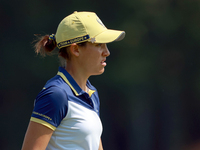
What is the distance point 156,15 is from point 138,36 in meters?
0.29

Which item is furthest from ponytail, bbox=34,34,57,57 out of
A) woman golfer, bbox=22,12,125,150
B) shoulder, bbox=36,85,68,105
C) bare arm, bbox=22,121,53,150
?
bare arm, bbox=22,121,53,150

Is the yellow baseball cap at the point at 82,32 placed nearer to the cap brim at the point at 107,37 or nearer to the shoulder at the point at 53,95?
the cap brim at the point at 107,37

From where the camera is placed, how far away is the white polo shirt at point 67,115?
4.71 ft

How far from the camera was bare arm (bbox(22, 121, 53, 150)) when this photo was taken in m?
1.43

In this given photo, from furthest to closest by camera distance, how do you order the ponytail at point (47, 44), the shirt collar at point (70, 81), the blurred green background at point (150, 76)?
1. the blurred green background at point (150, 76)
2. the ponytail at point (47, 44)
3. the shirt collar at point (70, 81)

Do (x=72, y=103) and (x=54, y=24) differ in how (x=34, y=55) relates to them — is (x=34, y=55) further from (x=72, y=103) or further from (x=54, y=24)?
(x=72, y=103)

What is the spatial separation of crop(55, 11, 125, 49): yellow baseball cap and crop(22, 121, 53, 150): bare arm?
497 millimetres

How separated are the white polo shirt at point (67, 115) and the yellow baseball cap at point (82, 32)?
0.71 ft

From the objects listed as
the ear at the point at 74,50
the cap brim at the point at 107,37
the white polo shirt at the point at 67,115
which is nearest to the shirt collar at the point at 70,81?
the white polo shirt at the point at 67,115

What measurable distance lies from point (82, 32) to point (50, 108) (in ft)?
1.54

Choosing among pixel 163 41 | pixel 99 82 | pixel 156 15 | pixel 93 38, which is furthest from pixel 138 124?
pixel 93 38

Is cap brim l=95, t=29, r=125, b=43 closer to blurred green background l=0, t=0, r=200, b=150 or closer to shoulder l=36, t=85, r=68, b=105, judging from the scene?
shoulder l=36, t=85, r=68, b=105

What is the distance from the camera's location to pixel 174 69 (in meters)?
3.23

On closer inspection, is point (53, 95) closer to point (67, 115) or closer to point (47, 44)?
point (67, 115)
